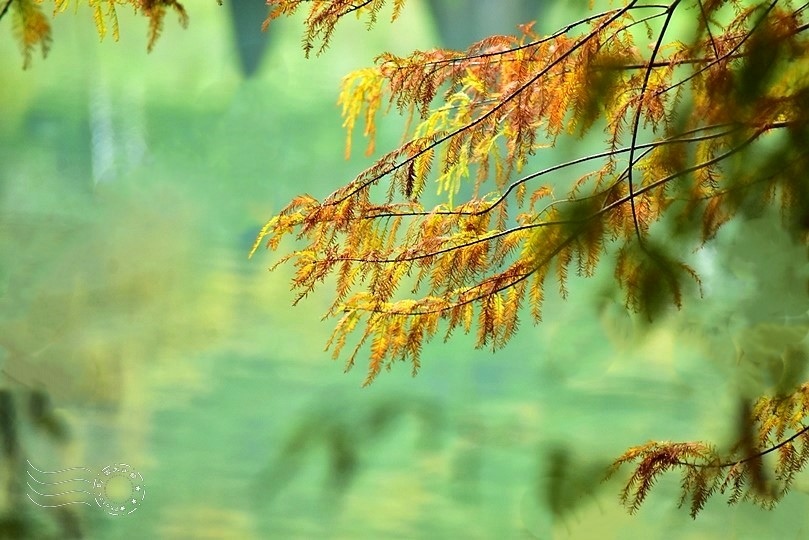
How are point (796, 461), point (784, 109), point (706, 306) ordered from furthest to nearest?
point (706, 306) < point (796, 461) < point (784, 109)

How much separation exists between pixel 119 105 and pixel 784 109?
220 cm

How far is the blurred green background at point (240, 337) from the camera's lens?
2.91 meters

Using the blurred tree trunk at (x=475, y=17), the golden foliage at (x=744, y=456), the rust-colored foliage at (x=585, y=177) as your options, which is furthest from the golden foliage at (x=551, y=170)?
the blurred tree trunk at (x=475, y=17)

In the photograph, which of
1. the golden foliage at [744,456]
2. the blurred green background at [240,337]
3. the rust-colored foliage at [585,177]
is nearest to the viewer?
the rust-colored foliage at [585,177]

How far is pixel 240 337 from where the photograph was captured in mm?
2926

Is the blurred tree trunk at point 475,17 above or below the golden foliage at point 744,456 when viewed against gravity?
above

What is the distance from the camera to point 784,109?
4.57 feet

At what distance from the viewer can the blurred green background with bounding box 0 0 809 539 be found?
2912mm

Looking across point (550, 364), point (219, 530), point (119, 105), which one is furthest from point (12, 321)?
point (550, 364)

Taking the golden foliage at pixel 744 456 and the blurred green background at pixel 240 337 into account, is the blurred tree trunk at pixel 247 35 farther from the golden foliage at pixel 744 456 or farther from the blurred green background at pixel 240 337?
the golden foliage at pixel 744 456

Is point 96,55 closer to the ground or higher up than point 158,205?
higher up

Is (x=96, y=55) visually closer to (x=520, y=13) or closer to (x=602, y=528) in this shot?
(x=520, y=13)

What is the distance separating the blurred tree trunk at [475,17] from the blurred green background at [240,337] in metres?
0.05

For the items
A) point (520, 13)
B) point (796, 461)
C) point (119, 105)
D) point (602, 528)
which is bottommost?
point (602, 528)
